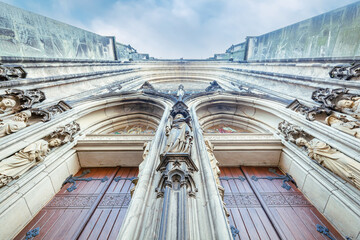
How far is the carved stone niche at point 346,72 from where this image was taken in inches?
170

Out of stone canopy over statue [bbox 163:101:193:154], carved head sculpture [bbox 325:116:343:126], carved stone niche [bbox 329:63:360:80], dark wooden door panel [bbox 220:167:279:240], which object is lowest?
dark wooden door panel [bbox 220:167:279:240]

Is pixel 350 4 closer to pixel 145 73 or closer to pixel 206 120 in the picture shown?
pixel 206 120

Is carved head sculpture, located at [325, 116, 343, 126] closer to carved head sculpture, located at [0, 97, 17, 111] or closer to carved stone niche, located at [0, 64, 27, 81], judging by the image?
carved head sculpture, located at [0, 97, 17, 111]

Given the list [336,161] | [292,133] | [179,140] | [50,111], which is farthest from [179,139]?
[50,111]

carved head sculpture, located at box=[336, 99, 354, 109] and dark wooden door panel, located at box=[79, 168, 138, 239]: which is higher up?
carved head sculpture, located at box=[336, 99, 354, 109]

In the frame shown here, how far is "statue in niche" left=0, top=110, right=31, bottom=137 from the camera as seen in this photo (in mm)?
3127

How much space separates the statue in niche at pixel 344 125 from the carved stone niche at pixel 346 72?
1683mm

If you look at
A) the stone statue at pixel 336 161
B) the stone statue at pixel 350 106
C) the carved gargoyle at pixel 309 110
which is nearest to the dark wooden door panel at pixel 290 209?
the stone statue at pixel 336 161

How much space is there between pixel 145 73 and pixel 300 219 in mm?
15677

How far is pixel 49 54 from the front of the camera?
26.7 ft

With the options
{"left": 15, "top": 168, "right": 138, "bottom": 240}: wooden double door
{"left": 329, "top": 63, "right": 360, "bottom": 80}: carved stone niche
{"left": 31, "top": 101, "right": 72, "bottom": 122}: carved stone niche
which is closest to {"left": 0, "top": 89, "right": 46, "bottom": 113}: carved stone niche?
{"left": 31, "top": 101, "right": 72, "bottom": 122}: carved stone niche

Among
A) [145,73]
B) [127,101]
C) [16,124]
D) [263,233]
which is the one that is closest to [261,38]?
[145,73]

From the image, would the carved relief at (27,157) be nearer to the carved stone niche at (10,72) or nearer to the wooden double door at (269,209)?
the carved stone niche at (10,72)

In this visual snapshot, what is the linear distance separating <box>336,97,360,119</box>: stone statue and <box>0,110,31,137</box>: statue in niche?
7.12m
